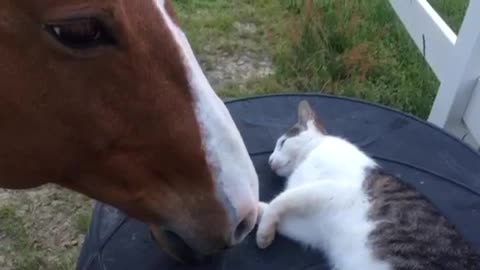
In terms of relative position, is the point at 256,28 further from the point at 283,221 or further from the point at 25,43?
the point at 25,43

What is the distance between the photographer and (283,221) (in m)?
1.75

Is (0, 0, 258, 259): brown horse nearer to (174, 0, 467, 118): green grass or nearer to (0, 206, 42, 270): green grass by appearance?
(0, 206, 42, 270): green grass

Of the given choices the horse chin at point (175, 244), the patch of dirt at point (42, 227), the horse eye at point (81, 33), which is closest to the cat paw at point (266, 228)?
the horse chin at point (175, 244)

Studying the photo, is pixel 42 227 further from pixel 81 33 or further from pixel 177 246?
pixel 81 33

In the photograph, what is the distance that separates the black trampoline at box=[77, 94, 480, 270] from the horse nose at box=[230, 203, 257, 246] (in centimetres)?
45

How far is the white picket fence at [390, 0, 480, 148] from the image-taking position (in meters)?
2.27

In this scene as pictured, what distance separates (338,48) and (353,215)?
4.26 ft

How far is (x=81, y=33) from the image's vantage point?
1016 mm

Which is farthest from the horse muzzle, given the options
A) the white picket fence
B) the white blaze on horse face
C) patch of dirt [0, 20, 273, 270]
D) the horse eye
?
the white picket fence

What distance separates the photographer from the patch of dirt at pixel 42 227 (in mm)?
2092

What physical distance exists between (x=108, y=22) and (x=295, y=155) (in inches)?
39.9

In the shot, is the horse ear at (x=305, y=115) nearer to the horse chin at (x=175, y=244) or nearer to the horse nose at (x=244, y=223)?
the horse chin at (x=175, y=244)

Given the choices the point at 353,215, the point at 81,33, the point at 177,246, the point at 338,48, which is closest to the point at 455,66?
the point at 338,48

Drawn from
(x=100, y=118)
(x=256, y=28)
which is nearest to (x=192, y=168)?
(x=100, y=118)
